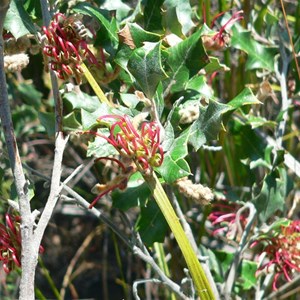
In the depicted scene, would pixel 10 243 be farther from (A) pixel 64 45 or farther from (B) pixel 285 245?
(B) pixel 285 245

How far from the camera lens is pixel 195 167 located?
1.80m

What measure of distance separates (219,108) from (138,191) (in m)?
0.26

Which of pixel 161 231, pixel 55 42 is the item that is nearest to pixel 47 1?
pixel 55 42

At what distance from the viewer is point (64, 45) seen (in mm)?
1062

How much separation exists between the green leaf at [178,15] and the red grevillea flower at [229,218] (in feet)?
1.23

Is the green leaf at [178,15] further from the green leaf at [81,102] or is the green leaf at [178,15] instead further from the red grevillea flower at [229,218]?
the red grevillea flower at [229,218]

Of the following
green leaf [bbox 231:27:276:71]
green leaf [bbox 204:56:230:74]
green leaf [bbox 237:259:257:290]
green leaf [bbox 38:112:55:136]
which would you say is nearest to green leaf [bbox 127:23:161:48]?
green leaf [bbox 204:56:230:74]

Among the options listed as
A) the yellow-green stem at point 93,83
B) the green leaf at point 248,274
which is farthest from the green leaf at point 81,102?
the green leaf at point 248,274

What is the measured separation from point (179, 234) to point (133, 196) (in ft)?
0.67

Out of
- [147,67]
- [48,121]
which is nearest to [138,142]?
[147,67]

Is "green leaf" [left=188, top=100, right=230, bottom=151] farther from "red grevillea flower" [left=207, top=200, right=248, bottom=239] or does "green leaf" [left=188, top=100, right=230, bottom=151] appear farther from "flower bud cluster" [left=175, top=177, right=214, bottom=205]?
"red grevillea flower" [left=207, top=200, right=248, bottom=239]

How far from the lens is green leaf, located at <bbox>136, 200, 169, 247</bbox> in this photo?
1301 mm

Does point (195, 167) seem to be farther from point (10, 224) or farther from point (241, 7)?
point (10, 224)

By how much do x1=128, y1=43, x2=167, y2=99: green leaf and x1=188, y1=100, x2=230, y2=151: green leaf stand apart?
8cm
